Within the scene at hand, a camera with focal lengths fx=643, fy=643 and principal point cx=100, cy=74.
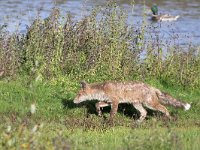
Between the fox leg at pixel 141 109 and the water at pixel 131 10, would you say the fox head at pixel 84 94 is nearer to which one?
the fox leg at pixel 141 109

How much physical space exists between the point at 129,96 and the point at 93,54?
Result: 2884 mm

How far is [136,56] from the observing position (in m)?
16.5

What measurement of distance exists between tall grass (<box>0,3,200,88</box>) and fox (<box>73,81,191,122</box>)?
2.13 metres

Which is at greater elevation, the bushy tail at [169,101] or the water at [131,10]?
the bushy tail at [169,101]

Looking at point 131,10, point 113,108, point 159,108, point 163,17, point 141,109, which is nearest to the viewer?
point 113,108

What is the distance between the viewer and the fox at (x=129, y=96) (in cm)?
1347

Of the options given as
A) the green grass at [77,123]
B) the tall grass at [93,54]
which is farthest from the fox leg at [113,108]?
the tall grass at [93,54]

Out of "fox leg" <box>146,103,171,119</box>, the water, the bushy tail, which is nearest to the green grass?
"fox leg" <box>146,103,171,119</box>

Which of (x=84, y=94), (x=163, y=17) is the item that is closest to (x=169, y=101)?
(x=84, y=94)

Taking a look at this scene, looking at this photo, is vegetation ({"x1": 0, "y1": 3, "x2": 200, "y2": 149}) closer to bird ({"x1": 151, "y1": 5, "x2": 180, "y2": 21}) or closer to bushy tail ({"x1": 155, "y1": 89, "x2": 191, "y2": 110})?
bushy tail ({"x1": 155, "y1": 89, "x2": 191, "y2": 110})

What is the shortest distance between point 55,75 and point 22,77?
0.81 meters

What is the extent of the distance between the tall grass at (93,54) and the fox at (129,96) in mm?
2134

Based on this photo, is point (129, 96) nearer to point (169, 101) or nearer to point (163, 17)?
point (169, 101)

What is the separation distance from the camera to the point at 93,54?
53.0ft
